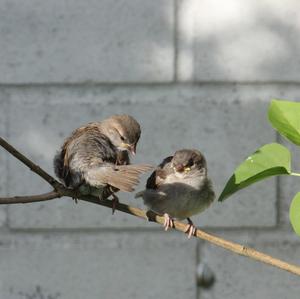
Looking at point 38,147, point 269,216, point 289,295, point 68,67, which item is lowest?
point 289,295

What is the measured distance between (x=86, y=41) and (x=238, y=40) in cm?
41

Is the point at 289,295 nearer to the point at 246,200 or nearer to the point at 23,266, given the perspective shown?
the point at 246,200

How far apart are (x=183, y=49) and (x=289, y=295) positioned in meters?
0.78

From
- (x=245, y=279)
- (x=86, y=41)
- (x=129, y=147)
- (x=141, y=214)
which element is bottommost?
(x=245, y=279)

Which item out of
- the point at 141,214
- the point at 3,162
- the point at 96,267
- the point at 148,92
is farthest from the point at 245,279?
the point at 141,214

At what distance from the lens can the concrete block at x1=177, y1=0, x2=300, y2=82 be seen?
240 centimetres

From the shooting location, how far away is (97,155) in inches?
58.8

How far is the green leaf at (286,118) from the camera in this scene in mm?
830

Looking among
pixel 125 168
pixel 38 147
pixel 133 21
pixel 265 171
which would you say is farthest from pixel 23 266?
pixel 265 171

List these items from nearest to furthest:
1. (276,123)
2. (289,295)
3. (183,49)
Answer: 1. (276,123)
2. (183,49)
3. (289,295)

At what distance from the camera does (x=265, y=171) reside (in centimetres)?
87

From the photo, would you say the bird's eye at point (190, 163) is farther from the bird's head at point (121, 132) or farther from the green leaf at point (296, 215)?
the green leaf at point (296, 215)

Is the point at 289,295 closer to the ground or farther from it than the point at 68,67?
closer to the ground

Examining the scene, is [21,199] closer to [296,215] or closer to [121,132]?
[296,215]
